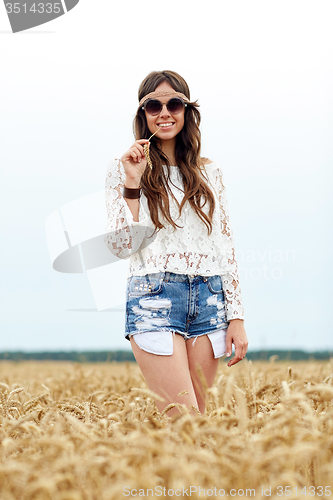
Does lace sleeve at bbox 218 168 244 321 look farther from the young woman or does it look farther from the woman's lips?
the woman's lips

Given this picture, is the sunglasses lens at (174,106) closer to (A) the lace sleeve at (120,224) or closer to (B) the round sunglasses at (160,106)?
(B) the round sunglasses at (160,106)

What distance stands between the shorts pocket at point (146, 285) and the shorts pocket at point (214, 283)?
32 cm

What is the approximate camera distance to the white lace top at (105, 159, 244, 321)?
10.2ft

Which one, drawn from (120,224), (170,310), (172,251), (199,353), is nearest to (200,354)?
(199,353)

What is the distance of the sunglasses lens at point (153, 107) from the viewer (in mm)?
3367

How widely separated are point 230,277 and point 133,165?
3.13ft

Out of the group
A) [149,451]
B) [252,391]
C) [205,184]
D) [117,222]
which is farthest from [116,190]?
[149,451]

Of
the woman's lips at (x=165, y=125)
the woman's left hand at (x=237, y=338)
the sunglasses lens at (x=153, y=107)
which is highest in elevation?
the sunglasses lens at (x=153, y=107)

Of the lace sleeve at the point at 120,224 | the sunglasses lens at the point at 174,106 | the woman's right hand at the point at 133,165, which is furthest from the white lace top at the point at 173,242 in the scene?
the sunglasses lens at the point at 174,106

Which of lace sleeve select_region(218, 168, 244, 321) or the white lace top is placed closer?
the white lace top

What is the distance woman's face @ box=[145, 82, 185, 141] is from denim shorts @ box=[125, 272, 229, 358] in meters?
0.96

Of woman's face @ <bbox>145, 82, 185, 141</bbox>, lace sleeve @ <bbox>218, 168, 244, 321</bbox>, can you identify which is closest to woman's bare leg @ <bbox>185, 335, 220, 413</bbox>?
lace sleeve @ <bbox>218, 168, 244, 321</bbox>

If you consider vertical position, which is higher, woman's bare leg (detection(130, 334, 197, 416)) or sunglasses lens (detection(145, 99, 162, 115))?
sunglasses lens (detection(145, 99, 162, 115))

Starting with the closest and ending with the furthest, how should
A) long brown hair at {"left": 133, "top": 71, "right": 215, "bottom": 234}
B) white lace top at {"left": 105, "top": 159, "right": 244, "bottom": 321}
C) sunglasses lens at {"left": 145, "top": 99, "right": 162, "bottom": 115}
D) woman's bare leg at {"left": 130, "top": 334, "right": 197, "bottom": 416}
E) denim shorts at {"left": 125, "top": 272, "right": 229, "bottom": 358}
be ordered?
1. woman's bare leg at {"left": 130, "top": 334, "right": 197, "bottom": 416}
2. denim shorts at {"left": 125, "top": 272, "right": 229, "bottom": 358}
3. white lace top at {"left": 105, "top": 159, "right": 244, "bottom": 321}
4. long brown hair at {"left": 133, "top": 71, "right": 215, "bottom": 234}
5. sunglasses lens at {"left": 145, "top": 99, "right": 162, "bottom": 115}
